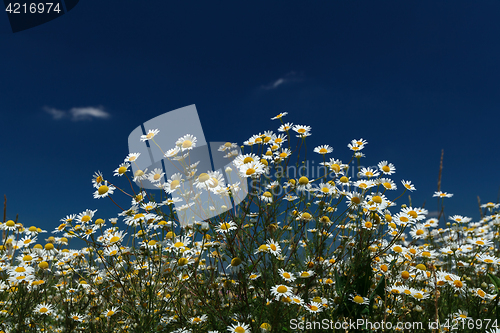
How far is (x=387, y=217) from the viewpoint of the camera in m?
2.77

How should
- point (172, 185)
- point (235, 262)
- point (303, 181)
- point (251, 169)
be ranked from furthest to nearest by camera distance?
point (303, 181) → point (172, 185) → point (251, 169) → point (235, 262)

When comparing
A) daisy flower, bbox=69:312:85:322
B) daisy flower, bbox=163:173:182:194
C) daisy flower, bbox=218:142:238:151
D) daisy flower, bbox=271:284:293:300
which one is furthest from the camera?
daisy flower, bbox=218:142:238:151

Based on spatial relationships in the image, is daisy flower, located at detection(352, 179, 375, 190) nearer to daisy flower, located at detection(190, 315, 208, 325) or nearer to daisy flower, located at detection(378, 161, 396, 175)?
daisy flower, located at detection(378, 161, 396, 175)

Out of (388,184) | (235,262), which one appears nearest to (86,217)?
(235,262)

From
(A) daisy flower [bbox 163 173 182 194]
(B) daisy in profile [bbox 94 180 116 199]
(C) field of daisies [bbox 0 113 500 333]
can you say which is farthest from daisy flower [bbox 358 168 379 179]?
(B) daisy in profile [bbox 94 180 116 199]

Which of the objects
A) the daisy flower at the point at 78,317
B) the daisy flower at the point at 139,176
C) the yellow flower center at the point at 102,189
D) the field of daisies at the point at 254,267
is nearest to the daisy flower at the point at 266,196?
the field of daisies at the point at 254,267

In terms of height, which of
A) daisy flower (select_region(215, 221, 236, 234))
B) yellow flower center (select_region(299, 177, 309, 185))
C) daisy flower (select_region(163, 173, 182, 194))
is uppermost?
daisy flower (select_region(163, 173, 182, 194))

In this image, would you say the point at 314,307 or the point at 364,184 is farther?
the point at 364,184

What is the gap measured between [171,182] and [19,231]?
8.05ft

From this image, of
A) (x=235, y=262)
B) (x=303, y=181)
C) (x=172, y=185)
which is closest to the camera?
(x=235, y=262)

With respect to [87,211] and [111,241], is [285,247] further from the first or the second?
A: [87,211]

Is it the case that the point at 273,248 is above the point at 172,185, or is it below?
below

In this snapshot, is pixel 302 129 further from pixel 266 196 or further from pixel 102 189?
pixel 102 189

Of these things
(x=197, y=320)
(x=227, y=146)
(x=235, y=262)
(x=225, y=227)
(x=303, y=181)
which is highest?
(x=227, y=146)
